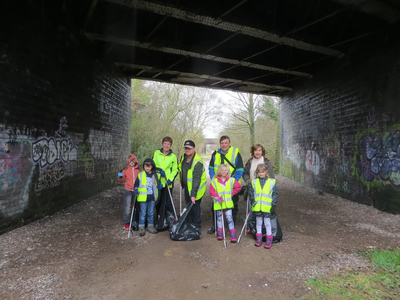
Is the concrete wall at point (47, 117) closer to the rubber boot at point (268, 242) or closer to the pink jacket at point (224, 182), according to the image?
the pink jacket at point (224, 182)

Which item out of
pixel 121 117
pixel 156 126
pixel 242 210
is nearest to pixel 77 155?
pixel 121 117

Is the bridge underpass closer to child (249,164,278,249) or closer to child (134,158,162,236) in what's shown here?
child (134,158,162,236)

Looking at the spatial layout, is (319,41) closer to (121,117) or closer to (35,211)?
(121,117)

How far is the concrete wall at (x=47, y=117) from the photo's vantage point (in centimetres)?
476

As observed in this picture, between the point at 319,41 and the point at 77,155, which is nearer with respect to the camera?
the point at 77,155

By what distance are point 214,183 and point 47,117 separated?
4.20 metres

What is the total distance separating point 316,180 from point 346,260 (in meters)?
7.01

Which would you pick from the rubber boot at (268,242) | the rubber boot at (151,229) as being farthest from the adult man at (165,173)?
the rubber boot at (268,242)

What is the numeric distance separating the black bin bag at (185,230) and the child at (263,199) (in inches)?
45.4

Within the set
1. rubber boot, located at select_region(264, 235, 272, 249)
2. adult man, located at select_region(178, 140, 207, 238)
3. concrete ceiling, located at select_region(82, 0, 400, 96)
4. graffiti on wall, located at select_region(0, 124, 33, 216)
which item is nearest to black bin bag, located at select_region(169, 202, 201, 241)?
adult man, located at select_region(178, 140, 207, 238)

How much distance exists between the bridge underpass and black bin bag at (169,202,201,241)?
3157mm

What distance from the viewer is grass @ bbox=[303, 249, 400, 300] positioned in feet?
9.94

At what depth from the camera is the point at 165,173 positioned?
528 centimetres

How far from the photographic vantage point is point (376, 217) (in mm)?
6320
